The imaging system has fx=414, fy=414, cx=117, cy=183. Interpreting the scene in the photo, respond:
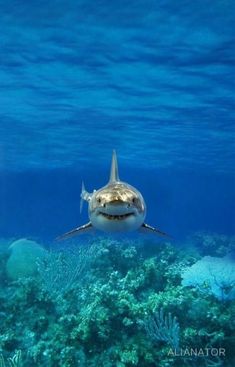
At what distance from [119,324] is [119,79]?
1413cm

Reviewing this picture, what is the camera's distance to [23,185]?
87.6 metres

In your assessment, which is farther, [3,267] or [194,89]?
[194,89]

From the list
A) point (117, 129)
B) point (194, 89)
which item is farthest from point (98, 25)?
point (117, 129)

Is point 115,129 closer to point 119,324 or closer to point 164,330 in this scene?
point 119,324

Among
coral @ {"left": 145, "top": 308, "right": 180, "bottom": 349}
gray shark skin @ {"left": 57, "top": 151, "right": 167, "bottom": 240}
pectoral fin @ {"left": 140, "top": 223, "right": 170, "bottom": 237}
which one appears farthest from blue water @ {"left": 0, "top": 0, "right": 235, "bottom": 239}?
coral @ {"left": 145, "top": 308, "right": 180, "bottom": 349}

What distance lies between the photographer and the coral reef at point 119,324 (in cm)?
898

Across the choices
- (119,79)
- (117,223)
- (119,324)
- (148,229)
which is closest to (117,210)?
(117,223)

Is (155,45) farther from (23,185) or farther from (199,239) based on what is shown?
(23,185)

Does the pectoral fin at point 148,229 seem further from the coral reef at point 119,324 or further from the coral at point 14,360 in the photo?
the coral at point 14,360

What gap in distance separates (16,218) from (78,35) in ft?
534

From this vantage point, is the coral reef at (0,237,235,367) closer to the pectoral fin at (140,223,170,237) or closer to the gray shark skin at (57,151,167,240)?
the pectoral fin at (140,223,170,237)

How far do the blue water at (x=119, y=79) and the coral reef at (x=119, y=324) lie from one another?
28.8ft

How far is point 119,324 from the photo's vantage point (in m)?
9.66

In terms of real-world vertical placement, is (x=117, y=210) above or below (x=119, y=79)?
below
